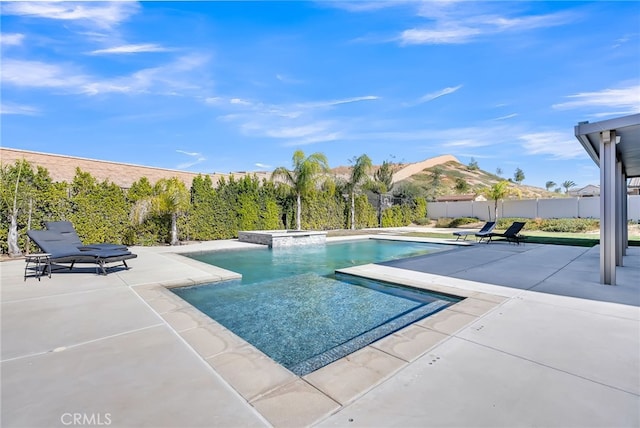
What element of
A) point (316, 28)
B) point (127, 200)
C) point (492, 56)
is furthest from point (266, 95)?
point (492, 56)

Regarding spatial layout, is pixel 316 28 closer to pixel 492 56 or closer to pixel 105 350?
pixel 492 56

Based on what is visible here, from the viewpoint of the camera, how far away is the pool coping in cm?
207

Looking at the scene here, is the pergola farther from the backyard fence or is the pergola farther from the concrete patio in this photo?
the backyard fence

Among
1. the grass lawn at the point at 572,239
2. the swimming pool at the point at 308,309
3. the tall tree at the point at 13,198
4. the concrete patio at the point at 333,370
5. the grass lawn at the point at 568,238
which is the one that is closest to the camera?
the concrete patio at the point at 333,370

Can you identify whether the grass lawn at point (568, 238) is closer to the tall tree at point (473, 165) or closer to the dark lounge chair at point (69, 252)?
the dark lounge chair at point (69, 252)

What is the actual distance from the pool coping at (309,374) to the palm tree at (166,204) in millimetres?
9054

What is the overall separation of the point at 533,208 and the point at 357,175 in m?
16.1

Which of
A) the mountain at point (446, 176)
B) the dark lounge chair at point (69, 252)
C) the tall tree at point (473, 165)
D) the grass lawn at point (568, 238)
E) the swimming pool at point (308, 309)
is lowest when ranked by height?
the swimming pool at point (308, 309)

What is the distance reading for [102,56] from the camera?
1020 cm

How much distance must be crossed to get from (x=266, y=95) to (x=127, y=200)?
333 inches

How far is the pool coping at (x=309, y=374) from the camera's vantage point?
2070 millimetres

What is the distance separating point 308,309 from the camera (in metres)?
4.94

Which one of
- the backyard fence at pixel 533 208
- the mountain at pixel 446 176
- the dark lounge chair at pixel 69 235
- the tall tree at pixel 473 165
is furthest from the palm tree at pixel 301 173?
the tall tree at pixel 473 165

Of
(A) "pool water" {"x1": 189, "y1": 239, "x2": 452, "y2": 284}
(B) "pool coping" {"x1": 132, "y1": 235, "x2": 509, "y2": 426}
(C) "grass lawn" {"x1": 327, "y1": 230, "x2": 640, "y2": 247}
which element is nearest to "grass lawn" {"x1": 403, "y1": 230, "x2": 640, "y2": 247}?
(C) "grass lawn" {"x1": 327, "y1": 230, "x2": 640, "y2": 247}
